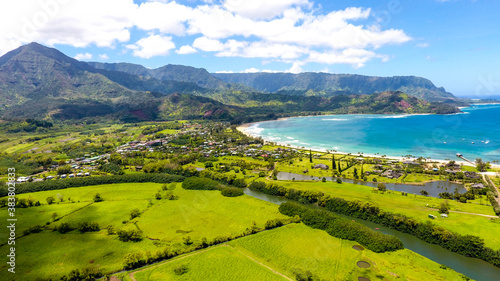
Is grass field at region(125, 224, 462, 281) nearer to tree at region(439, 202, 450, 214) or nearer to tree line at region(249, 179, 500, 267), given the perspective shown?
tree line at region(249, 179, 500, 267)

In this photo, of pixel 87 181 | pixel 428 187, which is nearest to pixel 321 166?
pixel 428 187

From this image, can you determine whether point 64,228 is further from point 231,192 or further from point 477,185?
point 477,185

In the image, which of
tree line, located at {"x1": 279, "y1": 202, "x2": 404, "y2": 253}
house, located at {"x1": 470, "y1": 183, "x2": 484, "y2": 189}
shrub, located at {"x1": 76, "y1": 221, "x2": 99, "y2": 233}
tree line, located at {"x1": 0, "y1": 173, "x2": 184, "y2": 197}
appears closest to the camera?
tree line, located at {"x1": 279, "y1": 202, "x2": 404, "y2": 253}

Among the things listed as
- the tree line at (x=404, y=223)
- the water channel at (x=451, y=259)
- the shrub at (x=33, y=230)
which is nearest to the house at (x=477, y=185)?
the tree line at (x=404, y=223)

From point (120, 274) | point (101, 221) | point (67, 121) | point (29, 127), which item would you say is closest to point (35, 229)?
point (101, 221)

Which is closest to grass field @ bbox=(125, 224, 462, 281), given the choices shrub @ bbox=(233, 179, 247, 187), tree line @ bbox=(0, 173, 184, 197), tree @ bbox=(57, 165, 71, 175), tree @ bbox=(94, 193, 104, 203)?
shrub @ bbox=(233, 179, 247, 187)

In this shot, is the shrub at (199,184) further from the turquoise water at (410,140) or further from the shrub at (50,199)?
→ the turquoise water at (410,140)

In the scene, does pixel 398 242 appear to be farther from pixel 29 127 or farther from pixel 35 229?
pixel 29 127
